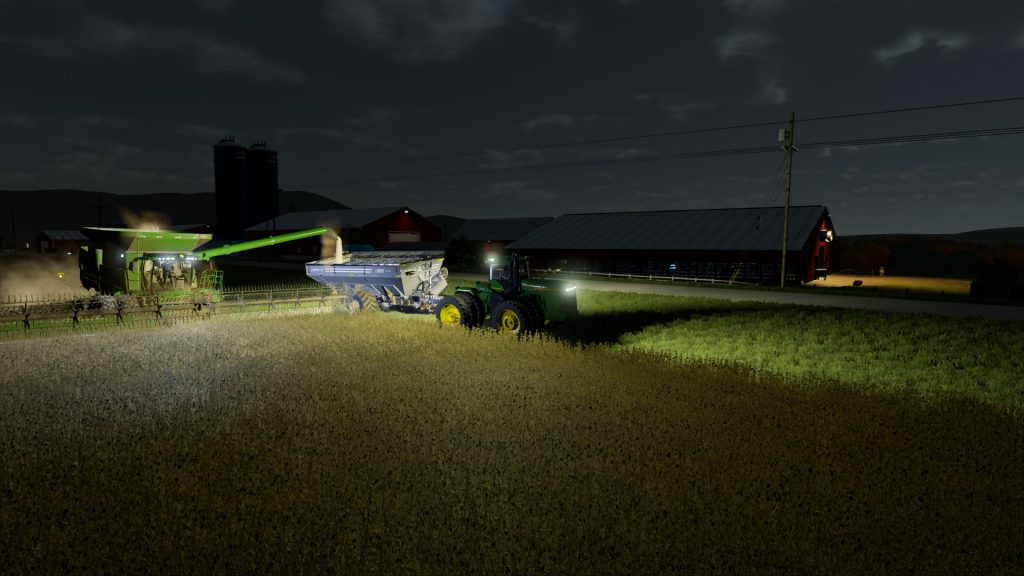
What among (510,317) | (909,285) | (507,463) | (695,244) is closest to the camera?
(507,463)

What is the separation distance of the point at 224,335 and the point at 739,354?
46.8 ft

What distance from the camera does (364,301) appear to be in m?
20.1

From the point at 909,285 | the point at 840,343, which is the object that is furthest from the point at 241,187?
the point at 840,343

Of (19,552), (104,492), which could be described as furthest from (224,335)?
(19,552)

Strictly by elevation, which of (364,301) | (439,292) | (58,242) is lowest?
(364,301)

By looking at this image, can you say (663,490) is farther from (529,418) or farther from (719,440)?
(529,418)

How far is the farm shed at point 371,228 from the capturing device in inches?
2344

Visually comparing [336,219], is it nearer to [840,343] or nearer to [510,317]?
[510,317]

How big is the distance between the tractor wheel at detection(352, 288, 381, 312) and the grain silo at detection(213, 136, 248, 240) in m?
74.1

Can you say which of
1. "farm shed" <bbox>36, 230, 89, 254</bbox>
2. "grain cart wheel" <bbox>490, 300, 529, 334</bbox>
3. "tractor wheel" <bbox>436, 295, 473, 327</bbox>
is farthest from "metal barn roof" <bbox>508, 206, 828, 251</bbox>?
"farm shed" <bbox>36, 230, 89, 254</bbox>

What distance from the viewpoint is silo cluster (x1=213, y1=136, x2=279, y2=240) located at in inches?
3334

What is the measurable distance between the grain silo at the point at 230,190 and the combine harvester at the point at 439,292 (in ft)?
241

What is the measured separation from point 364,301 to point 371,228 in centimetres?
4129

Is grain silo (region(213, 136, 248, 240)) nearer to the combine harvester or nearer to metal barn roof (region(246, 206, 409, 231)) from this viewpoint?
metal barn roof (region(246, 206, 409, 231))
